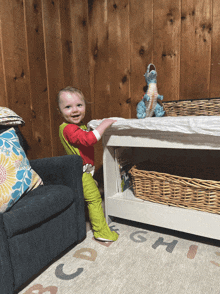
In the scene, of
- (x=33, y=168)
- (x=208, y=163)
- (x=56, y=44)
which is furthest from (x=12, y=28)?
(x=208, y=163)

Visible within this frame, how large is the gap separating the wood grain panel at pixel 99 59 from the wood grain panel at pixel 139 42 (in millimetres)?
227

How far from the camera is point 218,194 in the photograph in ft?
3.31

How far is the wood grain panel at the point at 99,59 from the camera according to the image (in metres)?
1.76

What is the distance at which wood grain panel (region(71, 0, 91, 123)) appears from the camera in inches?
69.4

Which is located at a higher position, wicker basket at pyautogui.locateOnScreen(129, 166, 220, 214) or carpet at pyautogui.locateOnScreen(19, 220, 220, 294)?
wicker basket at pyautogui.locateOnScreen(129, 166, 220, 214)

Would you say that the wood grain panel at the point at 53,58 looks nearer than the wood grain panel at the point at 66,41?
Yes

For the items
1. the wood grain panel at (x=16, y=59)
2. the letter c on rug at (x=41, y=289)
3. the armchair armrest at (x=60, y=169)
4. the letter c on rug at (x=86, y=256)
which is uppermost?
the wood grain panel at (x=16, y=59)

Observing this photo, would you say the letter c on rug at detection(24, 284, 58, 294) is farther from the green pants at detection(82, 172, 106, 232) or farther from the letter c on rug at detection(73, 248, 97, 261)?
the green pants at detection(82, 172, 106, 232)

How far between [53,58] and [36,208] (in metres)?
1.16

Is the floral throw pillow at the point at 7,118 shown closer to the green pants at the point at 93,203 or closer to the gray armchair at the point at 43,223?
the gray armchair at the point at 43,223

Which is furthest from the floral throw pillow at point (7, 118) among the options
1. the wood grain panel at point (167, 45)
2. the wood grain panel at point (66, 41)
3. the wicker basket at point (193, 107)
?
the wood grain panel at point (167, 45)

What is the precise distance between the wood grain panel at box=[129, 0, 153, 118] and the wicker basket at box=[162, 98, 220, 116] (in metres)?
0.45

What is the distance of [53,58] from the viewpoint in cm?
160

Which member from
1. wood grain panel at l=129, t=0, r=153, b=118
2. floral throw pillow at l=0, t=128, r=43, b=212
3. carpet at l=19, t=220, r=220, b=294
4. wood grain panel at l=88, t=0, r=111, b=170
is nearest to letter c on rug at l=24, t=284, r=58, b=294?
carpet at l=19, t=220, r=220, b=294
